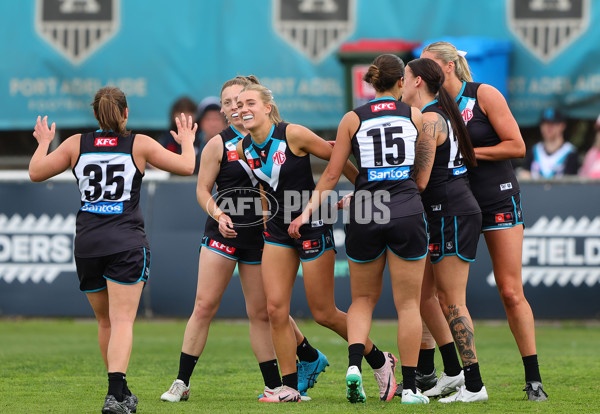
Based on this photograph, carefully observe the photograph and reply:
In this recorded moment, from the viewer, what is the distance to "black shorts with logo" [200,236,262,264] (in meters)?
6.96

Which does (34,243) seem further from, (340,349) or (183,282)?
(340,349)

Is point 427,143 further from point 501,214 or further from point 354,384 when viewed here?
point 354,384

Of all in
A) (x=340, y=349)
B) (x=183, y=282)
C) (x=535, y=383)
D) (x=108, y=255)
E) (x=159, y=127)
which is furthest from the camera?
(x=159, y=127)

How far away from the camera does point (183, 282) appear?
11.3 m

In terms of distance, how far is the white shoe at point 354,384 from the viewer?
6.23 m

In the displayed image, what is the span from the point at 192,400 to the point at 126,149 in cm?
182

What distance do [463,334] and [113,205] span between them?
2.43 m

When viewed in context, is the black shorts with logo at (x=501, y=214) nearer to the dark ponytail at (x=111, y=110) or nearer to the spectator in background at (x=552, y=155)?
the dark ponytail at (x=111, y=110)

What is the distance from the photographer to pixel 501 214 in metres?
6.76

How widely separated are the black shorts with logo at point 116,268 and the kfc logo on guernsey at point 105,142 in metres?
0.68

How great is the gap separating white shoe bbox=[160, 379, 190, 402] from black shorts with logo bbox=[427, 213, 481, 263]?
1.94 m

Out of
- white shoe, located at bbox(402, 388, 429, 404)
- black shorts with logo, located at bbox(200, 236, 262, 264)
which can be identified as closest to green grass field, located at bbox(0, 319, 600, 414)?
white shoe, located at bbox(402, 388, 429, 404)

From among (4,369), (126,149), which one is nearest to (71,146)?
(126,149)

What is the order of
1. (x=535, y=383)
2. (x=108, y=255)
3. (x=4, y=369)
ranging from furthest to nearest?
(x=4, y=369) → (x=535, y=383) → (x=108, y=255)
